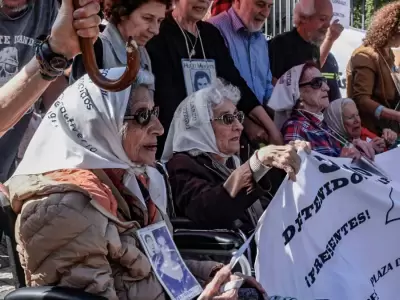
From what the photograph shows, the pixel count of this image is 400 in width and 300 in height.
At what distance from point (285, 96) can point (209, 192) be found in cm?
149

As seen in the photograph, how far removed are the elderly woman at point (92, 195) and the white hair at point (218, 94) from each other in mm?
808

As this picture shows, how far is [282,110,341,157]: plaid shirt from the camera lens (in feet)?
14.7

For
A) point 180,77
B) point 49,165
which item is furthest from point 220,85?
point 49,165

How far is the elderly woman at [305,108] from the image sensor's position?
4.52 m

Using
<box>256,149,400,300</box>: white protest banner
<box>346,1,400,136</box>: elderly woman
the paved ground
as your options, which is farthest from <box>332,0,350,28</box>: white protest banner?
the paved ground

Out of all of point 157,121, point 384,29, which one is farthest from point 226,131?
point 384,29

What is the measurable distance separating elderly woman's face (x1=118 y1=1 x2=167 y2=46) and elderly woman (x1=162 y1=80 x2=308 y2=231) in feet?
1.22

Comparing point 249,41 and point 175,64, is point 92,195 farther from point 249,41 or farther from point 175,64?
point 249,41

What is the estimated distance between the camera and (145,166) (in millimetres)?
2861

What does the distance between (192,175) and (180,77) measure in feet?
2.71

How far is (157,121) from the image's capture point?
112 inches

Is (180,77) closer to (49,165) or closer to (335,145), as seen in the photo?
(335,145)

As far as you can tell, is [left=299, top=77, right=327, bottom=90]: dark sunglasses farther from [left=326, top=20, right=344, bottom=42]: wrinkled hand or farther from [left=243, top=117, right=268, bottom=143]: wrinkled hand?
[left=326, top=20, right=344, bottom=42]: wrinkled hand

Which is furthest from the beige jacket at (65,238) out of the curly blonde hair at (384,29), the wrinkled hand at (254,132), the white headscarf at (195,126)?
the curly blonde hair at (384,29)
